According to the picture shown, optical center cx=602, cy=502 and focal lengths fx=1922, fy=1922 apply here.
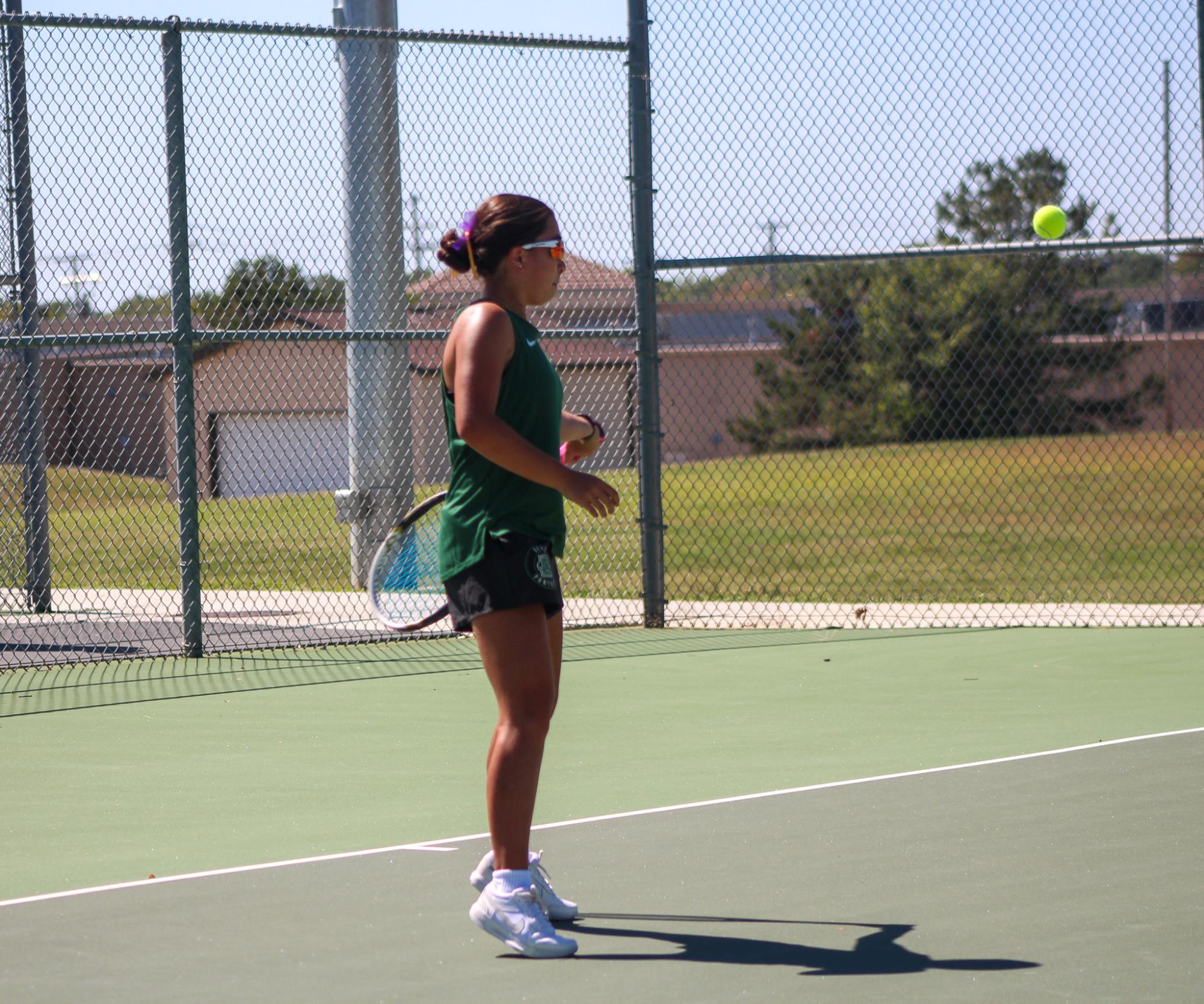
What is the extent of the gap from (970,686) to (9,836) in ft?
14.0

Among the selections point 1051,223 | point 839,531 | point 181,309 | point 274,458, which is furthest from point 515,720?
point 839,531

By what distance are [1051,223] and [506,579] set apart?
720 centimetres

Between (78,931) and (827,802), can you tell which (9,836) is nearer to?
(78,931)

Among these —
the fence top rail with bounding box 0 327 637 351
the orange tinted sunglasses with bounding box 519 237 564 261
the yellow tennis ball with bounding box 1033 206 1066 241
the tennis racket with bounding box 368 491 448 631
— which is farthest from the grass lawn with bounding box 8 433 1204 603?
the orange tinted sunglasses with bounding box 519 237 564 261

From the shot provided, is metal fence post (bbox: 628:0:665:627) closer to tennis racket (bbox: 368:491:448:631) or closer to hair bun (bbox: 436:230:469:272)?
tennis racket (bbox: 368:491:448:631)

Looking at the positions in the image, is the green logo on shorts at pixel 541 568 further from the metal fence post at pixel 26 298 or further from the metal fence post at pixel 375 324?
the metal fence post at pixel 26 298

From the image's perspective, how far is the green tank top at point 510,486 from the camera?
4.27 meters

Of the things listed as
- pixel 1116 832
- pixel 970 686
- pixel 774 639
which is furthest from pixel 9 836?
pixel 774 639

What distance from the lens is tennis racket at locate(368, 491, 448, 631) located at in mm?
6484

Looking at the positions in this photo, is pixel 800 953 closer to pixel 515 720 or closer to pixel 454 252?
pixel 515 720

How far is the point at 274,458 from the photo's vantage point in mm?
18141

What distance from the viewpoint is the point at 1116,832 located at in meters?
5.16

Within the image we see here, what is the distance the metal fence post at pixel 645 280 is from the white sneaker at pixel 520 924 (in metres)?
6.33

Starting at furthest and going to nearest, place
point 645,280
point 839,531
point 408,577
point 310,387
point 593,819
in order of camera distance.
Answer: point 839,531
point 310,387
point 645,280
point 408,577
point 593,819
